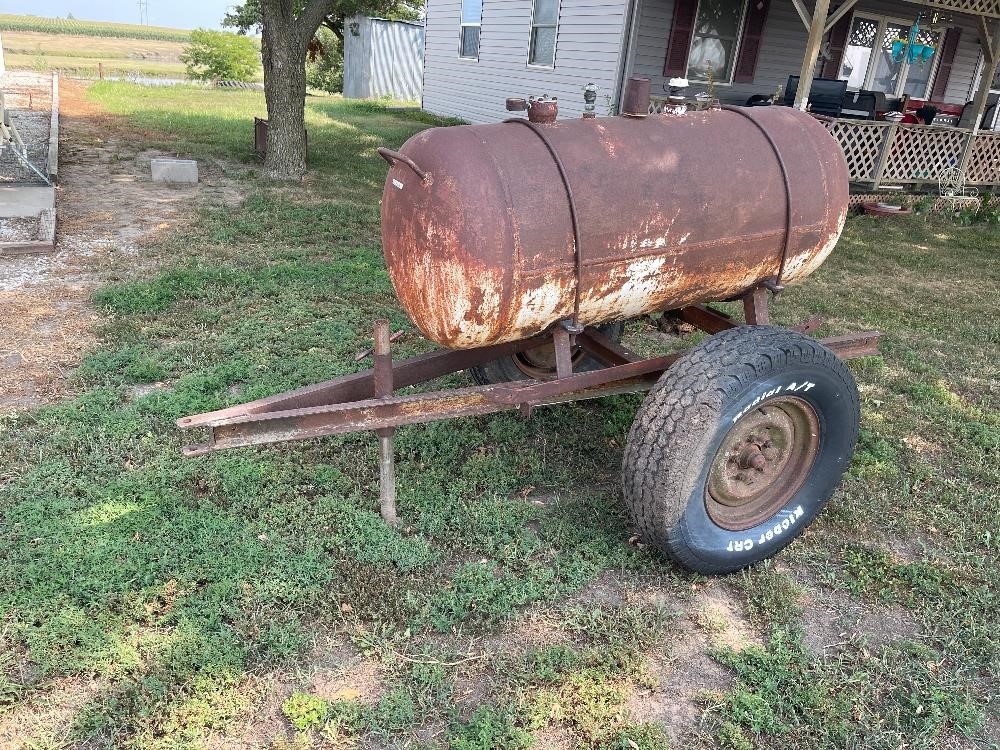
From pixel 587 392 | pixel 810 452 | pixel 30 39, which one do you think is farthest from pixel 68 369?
pixel 30 39

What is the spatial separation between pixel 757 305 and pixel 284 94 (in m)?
8.18

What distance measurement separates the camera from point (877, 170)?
10.7 metres

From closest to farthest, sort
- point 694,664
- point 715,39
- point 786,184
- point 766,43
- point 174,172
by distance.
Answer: point 694,664, point 786,184, point 174,172, point 715,39, point 766,43

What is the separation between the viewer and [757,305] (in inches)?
142

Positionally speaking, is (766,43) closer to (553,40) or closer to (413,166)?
(553,40)

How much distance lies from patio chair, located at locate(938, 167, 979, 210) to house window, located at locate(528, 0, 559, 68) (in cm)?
675

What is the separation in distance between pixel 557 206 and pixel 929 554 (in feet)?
7.54

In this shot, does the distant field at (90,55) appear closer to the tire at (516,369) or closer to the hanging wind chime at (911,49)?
the hanging wind chime at (911,49)

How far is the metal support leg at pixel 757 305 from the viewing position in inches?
141

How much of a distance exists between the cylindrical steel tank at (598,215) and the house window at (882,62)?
12556 mm

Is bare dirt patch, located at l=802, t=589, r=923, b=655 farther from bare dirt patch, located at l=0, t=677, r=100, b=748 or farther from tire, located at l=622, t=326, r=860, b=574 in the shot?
bare dirt patch, located at l=0, t=677, r=100, b=748

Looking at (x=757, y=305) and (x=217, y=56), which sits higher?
(x=217, y=56)

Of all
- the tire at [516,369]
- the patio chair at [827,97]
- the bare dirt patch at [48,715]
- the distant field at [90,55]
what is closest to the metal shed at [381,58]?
the distant field at [90,55]

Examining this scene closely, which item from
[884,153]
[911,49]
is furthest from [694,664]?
[911,49]
